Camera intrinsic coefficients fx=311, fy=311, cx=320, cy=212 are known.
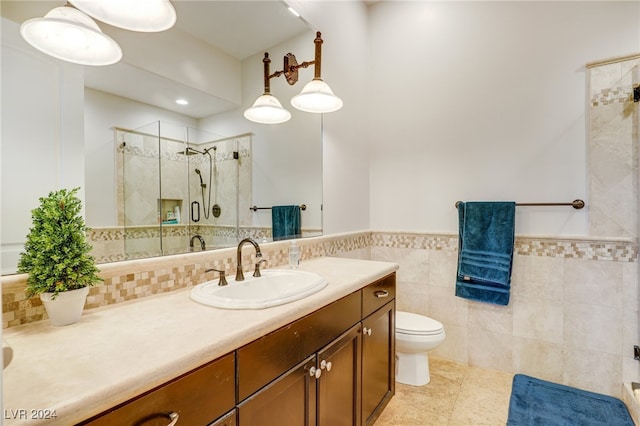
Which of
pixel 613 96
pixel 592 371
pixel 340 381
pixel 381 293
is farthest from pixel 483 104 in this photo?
pixel 340 381

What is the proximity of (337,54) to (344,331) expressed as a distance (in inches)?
Answer: 75.8

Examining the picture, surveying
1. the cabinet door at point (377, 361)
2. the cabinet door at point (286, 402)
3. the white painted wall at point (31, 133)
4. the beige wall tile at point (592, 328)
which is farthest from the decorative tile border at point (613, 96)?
the white painted wall at point (31, 133)

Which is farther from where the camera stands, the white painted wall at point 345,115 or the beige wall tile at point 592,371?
the white painted wall at point 345,115

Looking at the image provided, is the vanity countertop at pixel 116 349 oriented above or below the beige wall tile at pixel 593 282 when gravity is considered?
above

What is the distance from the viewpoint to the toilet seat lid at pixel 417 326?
6.36 feet

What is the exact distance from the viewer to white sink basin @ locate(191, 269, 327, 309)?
3.36 ft

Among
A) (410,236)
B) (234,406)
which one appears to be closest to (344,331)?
(234,406)

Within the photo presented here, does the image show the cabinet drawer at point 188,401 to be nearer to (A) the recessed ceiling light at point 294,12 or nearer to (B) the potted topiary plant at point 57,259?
(B) the potted topiary plant at point 57,259

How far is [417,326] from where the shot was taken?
200cm

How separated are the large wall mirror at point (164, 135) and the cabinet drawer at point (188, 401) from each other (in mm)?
614

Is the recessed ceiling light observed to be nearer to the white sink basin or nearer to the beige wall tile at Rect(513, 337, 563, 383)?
the white sink basin

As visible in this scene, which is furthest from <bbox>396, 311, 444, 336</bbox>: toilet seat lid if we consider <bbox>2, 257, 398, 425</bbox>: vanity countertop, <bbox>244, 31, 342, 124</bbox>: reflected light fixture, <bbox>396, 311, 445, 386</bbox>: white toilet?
<bbox>244, 31, 342, 124</bbox>: reflected light fixture

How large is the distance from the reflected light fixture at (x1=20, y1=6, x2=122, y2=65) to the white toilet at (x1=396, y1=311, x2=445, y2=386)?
6.54 ft

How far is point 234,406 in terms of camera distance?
0.80 meters
